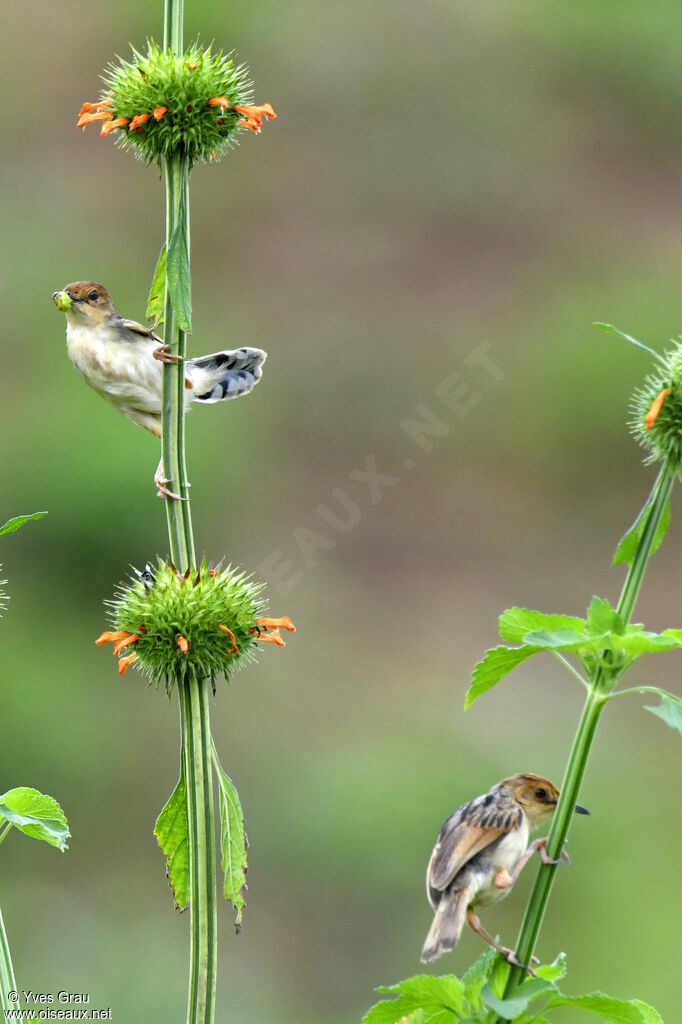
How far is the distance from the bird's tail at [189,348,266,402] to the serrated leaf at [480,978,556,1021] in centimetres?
155

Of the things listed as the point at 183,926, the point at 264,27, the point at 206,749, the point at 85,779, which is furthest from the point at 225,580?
the point at 264,27

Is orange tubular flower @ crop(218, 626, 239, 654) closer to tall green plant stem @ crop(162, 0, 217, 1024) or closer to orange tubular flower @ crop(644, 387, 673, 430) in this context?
tall green plant stem @ crop(162, 0, 217, 1024)

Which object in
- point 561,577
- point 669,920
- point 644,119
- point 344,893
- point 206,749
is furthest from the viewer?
point 644,119

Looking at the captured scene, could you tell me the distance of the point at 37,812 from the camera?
1.90m

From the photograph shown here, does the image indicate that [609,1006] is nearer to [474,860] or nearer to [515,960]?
[515,960]

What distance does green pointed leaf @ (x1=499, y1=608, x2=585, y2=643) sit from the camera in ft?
5.56

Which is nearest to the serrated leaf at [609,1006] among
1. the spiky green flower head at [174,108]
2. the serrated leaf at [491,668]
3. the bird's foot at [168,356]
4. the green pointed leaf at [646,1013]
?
the green pointed leaf at [646,1013]

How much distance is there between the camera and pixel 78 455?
32.7ft

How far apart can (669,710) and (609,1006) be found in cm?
38

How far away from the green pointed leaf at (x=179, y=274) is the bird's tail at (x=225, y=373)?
1.08 m

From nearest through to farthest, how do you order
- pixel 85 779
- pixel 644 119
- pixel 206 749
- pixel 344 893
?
pixel 206 749, pixel 344 893, pixel 85 779, pixel 644 119

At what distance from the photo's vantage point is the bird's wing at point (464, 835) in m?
2.04

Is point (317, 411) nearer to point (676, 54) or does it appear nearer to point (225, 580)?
point (676, 54)

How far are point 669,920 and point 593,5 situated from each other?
977cm
